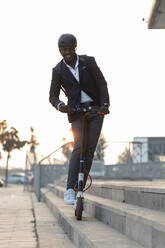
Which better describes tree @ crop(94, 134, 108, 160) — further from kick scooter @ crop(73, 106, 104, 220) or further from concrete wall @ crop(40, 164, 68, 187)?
kick scooter @ crop(73, 106, 104, 220)

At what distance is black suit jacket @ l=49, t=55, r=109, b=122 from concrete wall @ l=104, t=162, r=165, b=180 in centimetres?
998

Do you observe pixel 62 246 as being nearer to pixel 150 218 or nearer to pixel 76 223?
pixel 76 223

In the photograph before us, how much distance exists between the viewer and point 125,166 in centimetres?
1550

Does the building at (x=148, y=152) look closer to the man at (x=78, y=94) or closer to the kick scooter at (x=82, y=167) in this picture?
the man at (x=78, y=94)

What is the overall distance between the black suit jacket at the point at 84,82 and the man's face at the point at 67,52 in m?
0.13

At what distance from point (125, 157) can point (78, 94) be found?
37.4 ft

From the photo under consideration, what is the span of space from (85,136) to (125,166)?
1147cm

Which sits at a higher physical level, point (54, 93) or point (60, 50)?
point (60, 50)

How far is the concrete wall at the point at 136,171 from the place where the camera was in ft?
47.0

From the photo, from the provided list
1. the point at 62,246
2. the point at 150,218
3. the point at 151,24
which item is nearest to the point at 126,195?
the point at 62,246

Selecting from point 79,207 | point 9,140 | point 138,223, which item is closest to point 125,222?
point 138,223

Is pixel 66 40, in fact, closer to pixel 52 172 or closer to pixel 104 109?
pixel 104 109

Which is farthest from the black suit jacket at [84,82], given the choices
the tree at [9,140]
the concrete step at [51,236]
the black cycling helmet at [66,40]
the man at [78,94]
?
the tree at [9,140]

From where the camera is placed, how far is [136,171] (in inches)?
585
